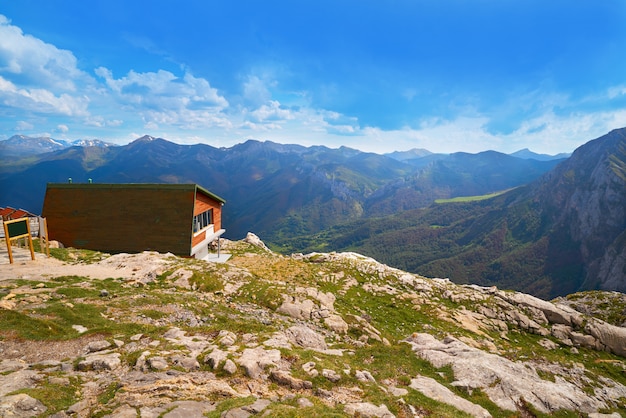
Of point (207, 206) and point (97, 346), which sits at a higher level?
point (207, 206)

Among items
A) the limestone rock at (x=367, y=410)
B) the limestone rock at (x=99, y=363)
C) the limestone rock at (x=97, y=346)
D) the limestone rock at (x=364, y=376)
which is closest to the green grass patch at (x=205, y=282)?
the limestone rock at (x=97, y=346)

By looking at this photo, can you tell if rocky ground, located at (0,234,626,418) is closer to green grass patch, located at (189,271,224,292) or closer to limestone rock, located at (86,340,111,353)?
A: limestone rock, located at (86,340,111,353)

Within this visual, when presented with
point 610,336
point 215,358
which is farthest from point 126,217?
point 610,336

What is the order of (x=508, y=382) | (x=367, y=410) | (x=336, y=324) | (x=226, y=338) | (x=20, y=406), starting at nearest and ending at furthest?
(x=20, y=406) < (x=367, y=410) < (x=226, y=338) < (x=508, y=382) < (x=336, y=324)

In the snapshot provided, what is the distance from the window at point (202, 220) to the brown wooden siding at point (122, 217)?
217cm

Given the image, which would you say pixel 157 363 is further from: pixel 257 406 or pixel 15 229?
pixel 15 229

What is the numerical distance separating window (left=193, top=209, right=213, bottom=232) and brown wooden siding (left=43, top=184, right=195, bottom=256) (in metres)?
2.17

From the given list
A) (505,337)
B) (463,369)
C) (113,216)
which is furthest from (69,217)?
(505,337)

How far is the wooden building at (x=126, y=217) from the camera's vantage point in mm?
36531

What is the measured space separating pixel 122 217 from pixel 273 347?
32.7 metres

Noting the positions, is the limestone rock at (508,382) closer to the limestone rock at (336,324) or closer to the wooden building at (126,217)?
the limestone rock at (336,324)

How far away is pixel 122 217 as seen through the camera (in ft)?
122

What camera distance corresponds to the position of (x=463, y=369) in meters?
16.9

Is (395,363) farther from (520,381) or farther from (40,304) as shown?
(40,304)
